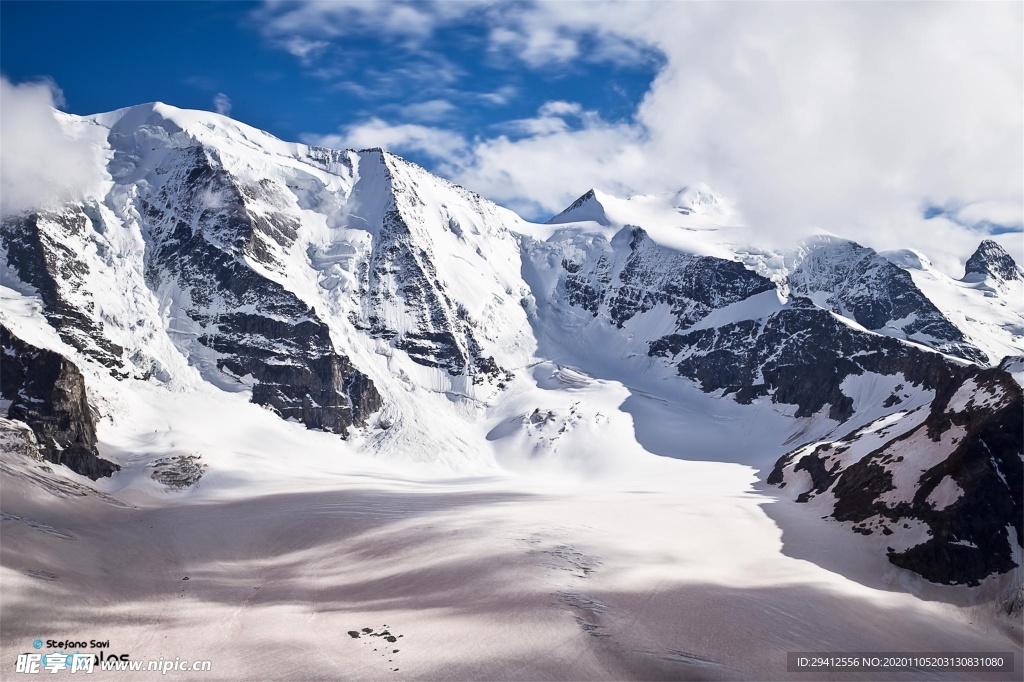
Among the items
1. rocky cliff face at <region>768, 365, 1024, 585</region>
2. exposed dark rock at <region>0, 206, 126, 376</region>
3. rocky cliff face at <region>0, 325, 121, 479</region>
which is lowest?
rocky cliff face at <region>768, 365, 1024, 585</region>

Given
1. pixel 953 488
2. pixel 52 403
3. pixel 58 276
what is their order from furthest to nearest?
pixel 58 276 < pixel 52 403 < pixel 953 488

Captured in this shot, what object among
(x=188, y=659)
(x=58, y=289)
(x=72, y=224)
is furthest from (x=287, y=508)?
(x=72, y=224)

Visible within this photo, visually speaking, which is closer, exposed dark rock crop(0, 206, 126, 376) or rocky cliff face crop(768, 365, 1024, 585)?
rocky cliff face crop(768, 365, 1024, 585)

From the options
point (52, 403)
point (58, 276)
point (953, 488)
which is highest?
point (58, 276)

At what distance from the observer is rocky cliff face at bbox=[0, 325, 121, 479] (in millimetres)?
118625

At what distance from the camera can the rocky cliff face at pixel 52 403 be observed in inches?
4670

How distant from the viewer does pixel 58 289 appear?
575 feet

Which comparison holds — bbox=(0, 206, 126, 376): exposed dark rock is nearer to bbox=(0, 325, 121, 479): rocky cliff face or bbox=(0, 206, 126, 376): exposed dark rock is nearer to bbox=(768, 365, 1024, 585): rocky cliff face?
bbox=(0, 325, 121, 479): rocky cliff face

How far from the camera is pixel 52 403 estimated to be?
406ft

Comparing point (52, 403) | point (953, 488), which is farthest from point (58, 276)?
point (953, 488)

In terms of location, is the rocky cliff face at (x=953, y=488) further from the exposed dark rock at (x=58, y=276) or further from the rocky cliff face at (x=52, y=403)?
the exposed dark rock at (x=58, y=276)

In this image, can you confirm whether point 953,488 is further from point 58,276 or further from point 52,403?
point 58,276

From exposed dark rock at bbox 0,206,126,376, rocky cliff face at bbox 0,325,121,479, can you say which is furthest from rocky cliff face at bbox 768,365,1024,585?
exposed dark rock at bbox 0,206,126,376

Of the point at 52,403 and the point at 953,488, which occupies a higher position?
the point at 52,403
